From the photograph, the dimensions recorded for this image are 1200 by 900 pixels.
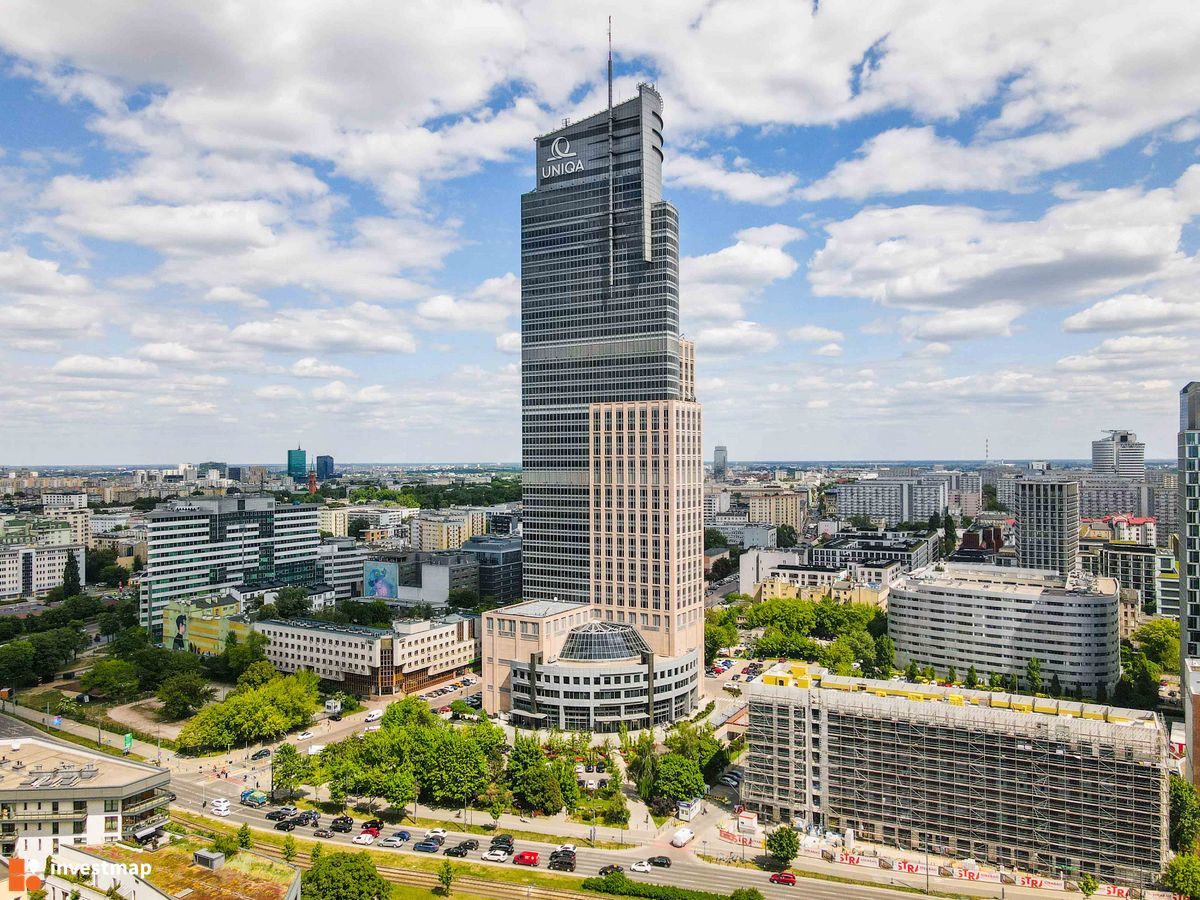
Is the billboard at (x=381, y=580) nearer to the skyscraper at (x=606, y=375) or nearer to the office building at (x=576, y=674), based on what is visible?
the skyscraper at (x=606, y=375)

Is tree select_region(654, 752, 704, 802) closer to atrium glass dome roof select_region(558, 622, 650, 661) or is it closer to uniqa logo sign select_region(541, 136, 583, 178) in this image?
atrium glass dome roof select_region(558, 622, 650, 661)

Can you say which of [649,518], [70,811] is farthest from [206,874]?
[649,518]

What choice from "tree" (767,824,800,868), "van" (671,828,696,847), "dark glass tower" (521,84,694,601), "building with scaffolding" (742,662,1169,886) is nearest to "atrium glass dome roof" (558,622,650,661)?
"dark glass tower" (521,84,694,601)

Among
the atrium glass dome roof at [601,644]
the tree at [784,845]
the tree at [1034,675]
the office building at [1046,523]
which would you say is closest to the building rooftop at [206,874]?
the tree at [784,845]

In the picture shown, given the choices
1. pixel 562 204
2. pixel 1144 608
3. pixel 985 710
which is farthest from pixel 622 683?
pixel 1144 608

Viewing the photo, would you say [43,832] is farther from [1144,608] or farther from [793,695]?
[1144,608]
